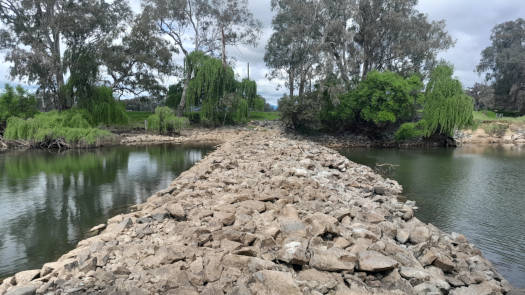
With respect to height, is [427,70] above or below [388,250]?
above

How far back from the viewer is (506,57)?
56.2 metres

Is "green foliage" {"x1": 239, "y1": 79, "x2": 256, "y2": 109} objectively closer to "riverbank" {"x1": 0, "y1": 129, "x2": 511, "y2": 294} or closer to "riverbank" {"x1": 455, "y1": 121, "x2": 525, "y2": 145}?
"riverbank" {"x1": 455, "y1": 121, "x2": 525, "y2": 145}

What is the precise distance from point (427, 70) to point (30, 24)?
42.5 m

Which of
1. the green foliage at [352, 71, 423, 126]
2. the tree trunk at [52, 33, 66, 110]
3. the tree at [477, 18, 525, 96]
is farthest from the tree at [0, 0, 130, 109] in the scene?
the tree at [477, 18, 525, 96]

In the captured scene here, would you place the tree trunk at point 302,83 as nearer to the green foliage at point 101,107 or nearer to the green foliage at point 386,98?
the green foliage at point 386,98

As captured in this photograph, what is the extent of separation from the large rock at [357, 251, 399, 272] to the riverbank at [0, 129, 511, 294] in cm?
1

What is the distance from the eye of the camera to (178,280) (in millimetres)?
4371

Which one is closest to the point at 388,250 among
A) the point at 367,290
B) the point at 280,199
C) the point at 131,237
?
the point at 367,290

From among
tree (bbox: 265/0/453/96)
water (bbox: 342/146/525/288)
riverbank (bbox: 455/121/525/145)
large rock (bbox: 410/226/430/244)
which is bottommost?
water (bbox: 342/146/525/288)

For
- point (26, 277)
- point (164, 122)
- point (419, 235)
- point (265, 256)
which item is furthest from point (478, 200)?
point (164, 122)

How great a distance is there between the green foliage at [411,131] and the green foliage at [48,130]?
26.0m

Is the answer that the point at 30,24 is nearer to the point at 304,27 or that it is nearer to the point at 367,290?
the point at 304,27

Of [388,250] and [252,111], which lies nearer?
[388,250]

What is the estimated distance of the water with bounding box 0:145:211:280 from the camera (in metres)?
7.69
